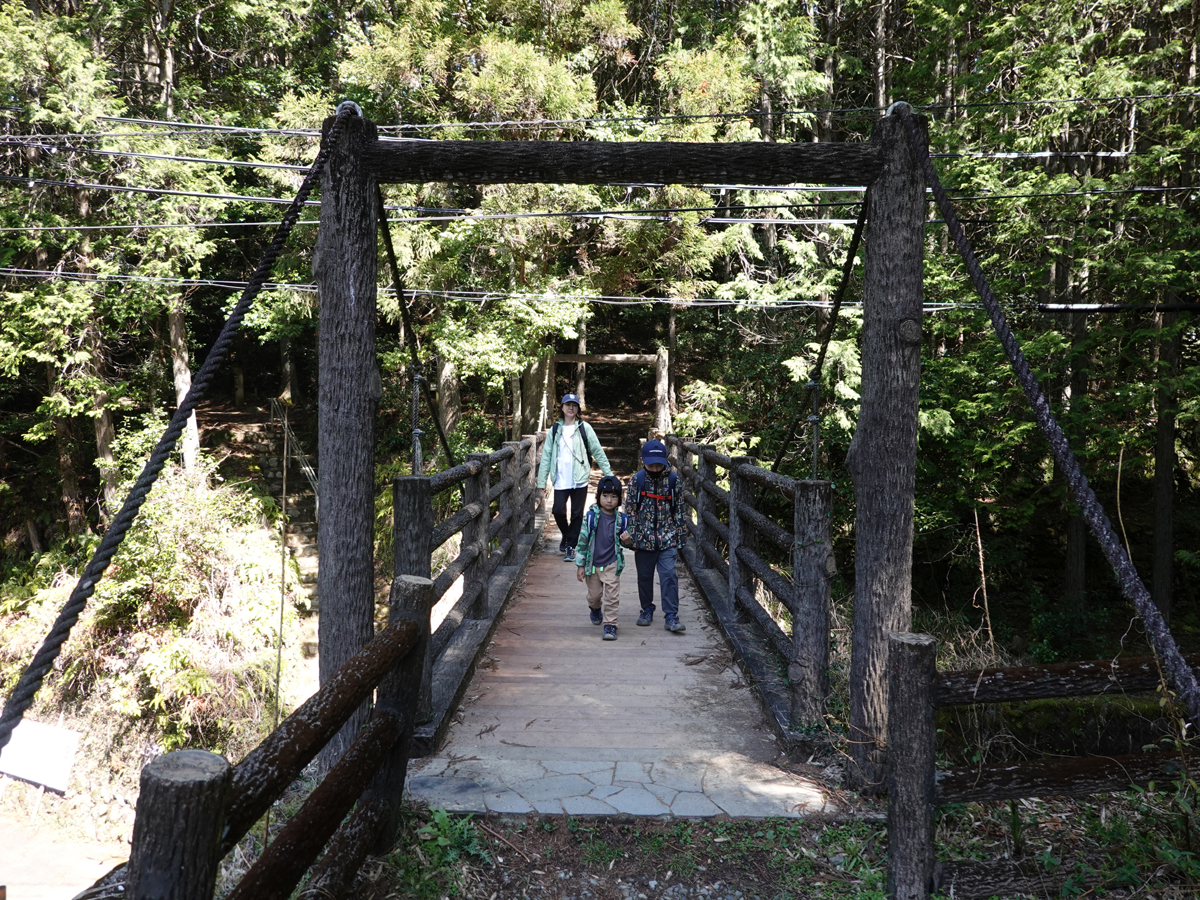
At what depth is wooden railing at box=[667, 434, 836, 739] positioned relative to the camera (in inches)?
155

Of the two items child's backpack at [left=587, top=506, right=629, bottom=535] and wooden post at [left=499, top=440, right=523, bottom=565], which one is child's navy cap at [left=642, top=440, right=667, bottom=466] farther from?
wooden post at [left=499, top=440, right=523, bottom=565]

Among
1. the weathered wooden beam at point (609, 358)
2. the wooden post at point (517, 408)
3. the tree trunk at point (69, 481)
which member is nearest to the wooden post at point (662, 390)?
the weathered wooden beam at point (609, 358)

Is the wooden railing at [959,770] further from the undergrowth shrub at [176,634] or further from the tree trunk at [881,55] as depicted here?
the tree trunk at [881,55]

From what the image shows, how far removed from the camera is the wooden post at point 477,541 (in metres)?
5.52

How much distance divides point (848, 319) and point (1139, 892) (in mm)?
12433

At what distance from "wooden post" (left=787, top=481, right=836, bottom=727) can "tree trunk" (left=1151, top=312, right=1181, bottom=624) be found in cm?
914

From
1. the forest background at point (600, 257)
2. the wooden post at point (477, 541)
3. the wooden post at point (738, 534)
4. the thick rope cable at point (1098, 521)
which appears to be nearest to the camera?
the thick rope cable at point (1098, 521)

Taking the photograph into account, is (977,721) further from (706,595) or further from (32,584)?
(32,584)

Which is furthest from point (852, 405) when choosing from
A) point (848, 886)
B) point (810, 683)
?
point (848, 886)

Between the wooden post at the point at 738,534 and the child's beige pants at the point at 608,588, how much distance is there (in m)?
0.89

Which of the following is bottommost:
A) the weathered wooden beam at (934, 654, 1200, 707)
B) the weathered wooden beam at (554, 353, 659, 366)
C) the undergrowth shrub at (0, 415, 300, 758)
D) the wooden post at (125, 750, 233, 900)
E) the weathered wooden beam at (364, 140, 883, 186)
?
the undergrowth shrub at (0, 415, 300, 758)

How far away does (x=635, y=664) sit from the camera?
536 centimetres

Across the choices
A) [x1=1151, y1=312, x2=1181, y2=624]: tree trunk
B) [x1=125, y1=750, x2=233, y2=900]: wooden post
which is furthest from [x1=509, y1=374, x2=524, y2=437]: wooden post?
[x1=125, y1=750, x2=233, y2=900]: wooden post

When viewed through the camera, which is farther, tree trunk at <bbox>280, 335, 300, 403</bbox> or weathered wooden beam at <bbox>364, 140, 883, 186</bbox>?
tree trunk at <bbox>280, 335, 300, 403</bbox>
